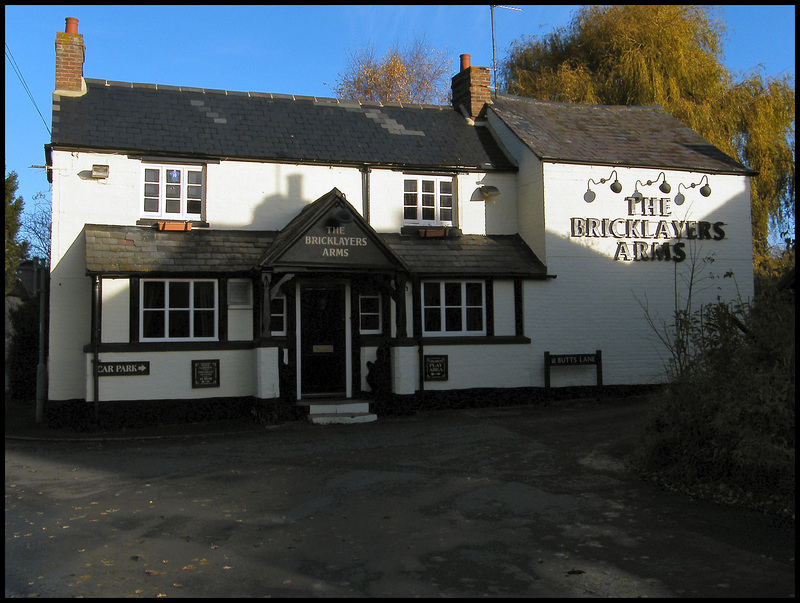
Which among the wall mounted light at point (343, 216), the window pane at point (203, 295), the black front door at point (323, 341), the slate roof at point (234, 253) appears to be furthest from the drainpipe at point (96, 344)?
the wall mounted light at point (343, 216)

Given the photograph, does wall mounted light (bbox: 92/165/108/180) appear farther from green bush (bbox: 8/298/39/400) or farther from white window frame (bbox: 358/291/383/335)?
green bush (bbox: 8/298/39/400)

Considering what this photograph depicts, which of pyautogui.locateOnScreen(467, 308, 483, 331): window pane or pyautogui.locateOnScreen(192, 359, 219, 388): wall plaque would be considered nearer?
pyautogui.locateOnScreen(192, 359, 219, 388): wall plaque

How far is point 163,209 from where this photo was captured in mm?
15680

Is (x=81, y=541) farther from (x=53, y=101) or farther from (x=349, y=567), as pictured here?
(x=53, y=101)

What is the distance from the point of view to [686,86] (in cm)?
2612

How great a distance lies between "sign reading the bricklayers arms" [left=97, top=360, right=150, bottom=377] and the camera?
14242 mm

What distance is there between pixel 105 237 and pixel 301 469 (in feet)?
24.7

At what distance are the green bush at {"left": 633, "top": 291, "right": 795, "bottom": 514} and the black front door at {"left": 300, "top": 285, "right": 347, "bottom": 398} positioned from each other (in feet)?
26.1

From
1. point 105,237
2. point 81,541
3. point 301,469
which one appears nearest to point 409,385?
point 301,469

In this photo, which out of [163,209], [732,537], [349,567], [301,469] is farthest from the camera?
[163,209]

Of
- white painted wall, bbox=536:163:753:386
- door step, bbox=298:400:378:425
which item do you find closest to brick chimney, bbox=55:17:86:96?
door step, bbox=298:400:378:425

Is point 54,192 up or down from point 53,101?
down

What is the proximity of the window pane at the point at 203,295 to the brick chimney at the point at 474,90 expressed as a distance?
28.3 feet

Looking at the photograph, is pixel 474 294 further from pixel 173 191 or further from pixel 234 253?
pixel 173 191
